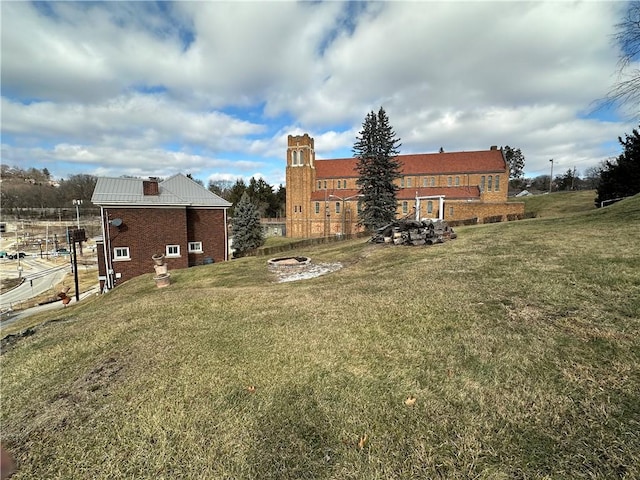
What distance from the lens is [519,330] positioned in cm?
505

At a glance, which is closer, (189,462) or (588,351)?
(189,462)

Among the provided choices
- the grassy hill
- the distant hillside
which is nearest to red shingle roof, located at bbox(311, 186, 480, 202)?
Result: the distant hillside

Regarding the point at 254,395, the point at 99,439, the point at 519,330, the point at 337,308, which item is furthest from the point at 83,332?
the point at 519,330

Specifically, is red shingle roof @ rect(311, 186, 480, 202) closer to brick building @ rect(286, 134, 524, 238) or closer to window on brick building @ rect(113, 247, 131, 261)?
brick building @ rect(286, 134, 524, 238)

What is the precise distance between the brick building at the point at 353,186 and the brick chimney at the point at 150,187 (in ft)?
93.4

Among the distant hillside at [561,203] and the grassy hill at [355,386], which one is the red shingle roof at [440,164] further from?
the grassy hill at [355,386]

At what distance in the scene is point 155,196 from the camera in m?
23.8

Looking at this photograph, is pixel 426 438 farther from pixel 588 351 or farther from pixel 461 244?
pixel 461 244

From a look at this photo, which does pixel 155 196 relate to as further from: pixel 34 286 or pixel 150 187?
pixel 34 286

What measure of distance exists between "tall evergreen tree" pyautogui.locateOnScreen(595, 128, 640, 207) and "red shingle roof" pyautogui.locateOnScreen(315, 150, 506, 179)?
1639cm

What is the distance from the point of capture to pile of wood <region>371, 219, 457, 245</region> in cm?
1455

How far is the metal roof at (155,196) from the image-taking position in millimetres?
22484

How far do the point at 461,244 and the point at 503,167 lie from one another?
131ft

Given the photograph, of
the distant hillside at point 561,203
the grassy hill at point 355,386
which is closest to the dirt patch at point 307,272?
the grassy hill at point 355,386
